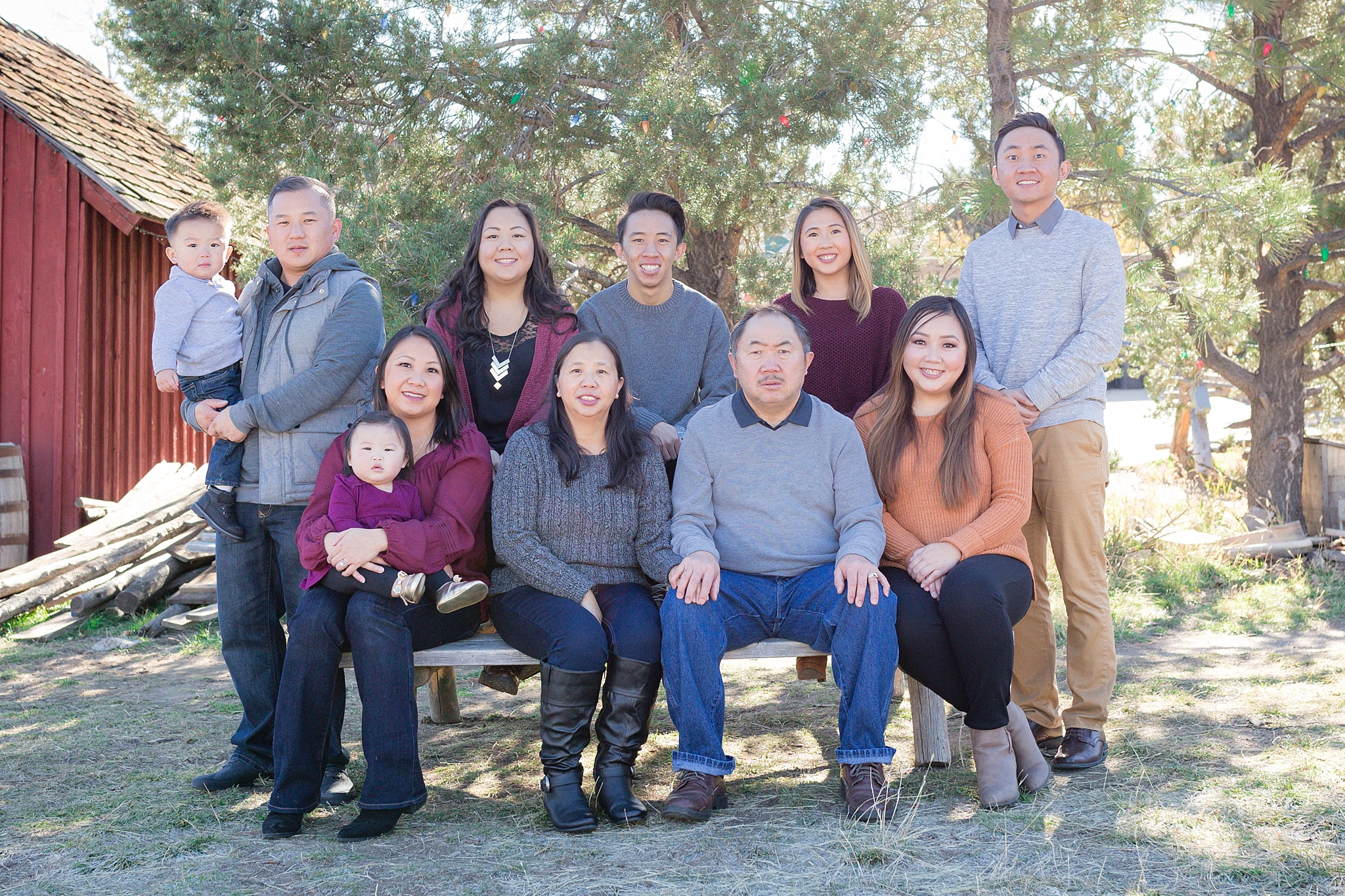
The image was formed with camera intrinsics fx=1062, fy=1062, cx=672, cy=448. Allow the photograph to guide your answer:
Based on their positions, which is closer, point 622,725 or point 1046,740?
point 622,725

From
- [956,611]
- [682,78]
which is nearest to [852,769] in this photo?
[956,611]

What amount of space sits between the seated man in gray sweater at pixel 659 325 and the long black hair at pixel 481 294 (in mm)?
190

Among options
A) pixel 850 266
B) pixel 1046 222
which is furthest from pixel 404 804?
pixel 1046 222

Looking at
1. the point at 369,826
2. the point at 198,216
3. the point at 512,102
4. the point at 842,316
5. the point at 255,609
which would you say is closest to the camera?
the point at 369,826

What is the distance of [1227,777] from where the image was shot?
3.46 m

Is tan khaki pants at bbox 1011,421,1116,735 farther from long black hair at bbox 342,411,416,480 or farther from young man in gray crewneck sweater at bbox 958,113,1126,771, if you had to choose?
long black hair at bbox 342,411,416,480

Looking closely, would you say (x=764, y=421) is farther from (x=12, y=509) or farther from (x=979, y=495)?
(x=12, y=509)

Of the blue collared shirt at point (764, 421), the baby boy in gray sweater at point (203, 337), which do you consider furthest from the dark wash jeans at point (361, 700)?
the blue collared shirt at point (764, 421)

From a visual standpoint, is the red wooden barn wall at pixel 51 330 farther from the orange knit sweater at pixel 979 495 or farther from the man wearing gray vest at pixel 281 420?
the orange knit sweater at pixel 979 495

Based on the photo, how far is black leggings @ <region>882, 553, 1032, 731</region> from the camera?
321 centimetres

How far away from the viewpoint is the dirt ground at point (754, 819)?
9.10 ft

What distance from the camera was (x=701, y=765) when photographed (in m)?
3.22

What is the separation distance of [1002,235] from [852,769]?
2.03 metres

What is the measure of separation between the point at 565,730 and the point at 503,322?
1.52 metres
